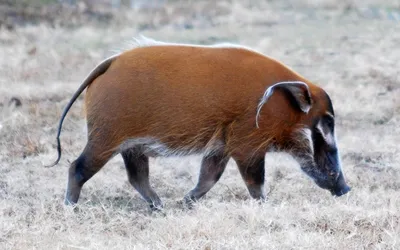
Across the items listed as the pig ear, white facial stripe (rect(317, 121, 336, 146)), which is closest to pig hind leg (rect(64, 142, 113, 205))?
the pig ear

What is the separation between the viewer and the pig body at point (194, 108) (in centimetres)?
745

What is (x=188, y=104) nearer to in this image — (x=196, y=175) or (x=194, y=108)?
(x=194, y=108)

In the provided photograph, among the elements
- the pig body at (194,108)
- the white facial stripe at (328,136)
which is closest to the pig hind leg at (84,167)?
the pig body at (194,108)

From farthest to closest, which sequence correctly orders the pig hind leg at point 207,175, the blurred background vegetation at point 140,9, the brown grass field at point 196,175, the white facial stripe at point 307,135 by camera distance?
the blurred background vegetation at point 140,9 → the pig hind leg at point 207,175 → the white facial stripe at point 307,135 → the brown grass field at point 196,175

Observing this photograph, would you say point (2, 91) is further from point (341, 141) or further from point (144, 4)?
point (144, 4)

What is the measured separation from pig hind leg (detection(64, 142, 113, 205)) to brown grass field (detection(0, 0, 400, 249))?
131 mm

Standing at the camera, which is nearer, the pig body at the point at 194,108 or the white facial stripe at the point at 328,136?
the pig body at the point at 194,108

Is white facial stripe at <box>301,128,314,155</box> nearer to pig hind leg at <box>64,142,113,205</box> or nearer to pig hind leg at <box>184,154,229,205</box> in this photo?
pig hind leg at <box>184,154,229,205</box>

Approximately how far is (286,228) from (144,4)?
23235 mm

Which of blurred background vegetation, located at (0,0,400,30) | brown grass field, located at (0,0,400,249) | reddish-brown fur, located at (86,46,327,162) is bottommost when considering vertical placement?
blurred background vegetation, located at (0,0,400,30)

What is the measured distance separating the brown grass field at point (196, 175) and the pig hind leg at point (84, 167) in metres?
0.13

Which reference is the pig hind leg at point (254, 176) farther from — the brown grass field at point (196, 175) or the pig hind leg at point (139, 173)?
the pig hind leg at point (139, 173)

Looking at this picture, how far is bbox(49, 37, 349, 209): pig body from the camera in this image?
7.45 meters

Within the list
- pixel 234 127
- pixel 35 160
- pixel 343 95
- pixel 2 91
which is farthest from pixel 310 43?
pixel 234 127
